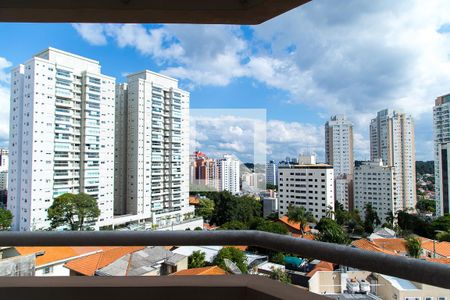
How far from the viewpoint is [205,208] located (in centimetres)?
427

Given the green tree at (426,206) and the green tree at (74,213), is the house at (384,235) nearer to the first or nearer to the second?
the green tree at (426,206)

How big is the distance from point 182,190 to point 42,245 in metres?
4.41

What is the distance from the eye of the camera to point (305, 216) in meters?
3.66

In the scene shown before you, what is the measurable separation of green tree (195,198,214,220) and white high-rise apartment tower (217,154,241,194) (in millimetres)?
308

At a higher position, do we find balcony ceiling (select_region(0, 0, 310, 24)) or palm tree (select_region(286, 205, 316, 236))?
balcony ceiling (select_region(0, 0, 310, 24))

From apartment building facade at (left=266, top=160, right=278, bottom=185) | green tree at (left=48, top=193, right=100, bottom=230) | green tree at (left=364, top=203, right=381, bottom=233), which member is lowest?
green tree at (left=364, top=203, right=381, bottom=233)

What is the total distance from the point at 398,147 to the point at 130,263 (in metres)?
4.49

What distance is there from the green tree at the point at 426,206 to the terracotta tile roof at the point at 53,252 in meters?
3.55

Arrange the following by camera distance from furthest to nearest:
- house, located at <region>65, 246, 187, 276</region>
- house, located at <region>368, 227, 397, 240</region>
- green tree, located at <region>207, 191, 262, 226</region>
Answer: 1. green tree, located at <region>207, 191, 262, 226</region>
2. house, located at <region>368, 227, 397, 240</region>
3. house, located at <region>65, 246, 187, 276</region>

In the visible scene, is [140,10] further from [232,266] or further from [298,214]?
[298,214]

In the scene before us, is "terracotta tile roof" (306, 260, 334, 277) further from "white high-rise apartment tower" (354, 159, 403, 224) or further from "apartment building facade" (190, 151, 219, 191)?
"white high-rise apartment tower" (354, 159, 403, 224)

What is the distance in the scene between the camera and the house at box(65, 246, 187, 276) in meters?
1.07

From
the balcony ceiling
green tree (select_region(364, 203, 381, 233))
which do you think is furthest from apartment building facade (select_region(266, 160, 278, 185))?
the balcony ceiling

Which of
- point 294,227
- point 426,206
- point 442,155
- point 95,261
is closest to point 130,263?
point 95,261
